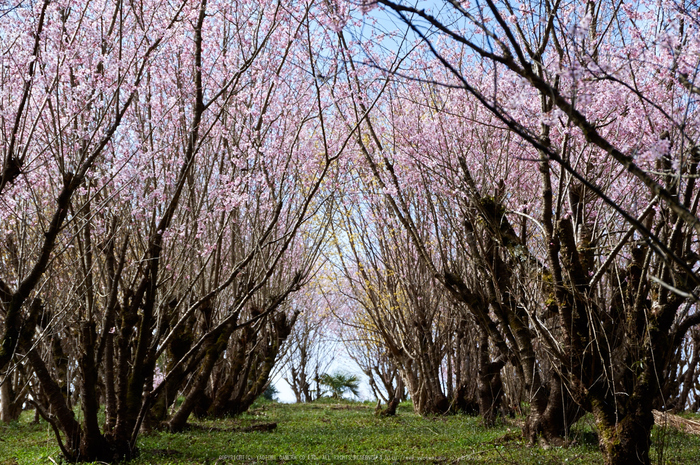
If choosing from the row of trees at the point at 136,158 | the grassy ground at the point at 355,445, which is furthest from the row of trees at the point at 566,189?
the row of trees at the point at 136,158

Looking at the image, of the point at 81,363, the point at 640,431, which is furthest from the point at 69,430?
the point at 640,431

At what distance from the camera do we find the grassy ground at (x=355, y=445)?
6.35m

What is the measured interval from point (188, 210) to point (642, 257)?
17.3 ft

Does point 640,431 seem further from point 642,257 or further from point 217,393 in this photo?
point 217,393

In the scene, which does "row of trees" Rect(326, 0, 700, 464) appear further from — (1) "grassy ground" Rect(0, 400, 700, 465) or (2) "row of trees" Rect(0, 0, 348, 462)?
(2) "row of trees" Rect(0, 0, 348, 462)

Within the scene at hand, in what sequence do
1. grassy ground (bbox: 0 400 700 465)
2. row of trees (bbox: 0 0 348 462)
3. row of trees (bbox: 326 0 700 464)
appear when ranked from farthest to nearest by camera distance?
grassy ground (bbox: 0 400 700 465) < row of trees (bbox: 0 0 348 462) < row of trees (bbox: 326 0 700 464)

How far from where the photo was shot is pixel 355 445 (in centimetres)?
788

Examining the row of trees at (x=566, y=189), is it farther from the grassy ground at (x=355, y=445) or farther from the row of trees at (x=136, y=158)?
the row of trees at (x=136, y=158)

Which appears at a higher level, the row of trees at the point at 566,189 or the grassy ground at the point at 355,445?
the row of trees at the point at 566,189

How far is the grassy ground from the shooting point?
6352mm

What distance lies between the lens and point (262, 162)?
6.82 metres

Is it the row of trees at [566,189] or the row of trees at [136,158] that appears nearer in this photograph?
the row of trees at [566,189]

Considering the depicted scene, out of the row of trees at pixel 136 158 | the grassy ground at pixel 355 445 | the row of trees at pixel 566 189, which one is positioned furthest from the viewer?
the grassy ground at pixel 355 445

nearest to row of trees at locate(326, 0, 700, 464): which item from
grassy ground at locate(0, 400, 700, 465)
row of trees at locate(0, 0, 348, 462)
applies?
grassy ground at locate(0, 400, 700, 465)
